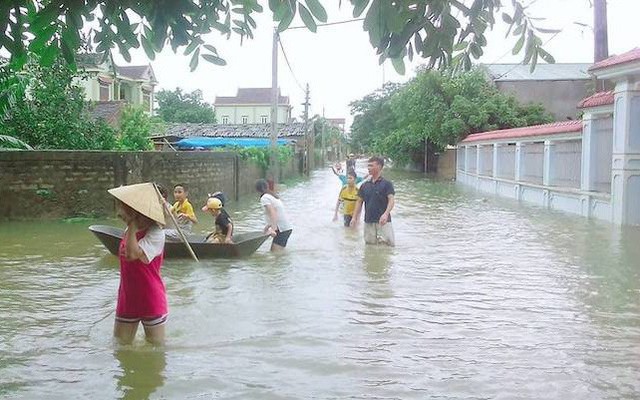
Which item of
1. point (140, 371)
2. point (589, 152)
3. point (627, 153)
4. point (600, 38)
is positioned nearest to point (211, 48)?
point (140, 371)

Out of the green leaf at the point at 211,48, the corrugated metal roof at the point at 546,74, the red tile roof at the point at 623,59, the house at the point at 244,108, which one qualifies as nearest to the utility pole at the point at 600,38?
the red tile roof at the point at 623,59

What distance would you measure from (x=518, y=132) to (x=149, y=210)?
2217 cm

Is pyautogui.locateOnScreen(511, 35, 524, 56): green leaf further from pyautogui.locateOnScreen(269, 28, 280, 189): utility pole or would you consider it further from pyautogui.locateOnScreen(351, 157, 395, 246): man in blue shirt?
pyautogui.locateOnScreen(269, 28, 280, 189): utility pole

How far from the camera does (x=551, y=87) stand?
144 ft

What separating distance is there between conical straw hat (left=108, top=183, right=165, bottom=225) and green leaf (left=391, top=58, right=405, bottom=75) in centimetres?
244

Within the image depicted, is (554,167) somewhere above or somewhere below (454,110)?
below

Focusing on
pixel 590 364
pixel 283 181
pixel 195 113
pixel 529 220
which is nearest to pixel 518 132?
pixel 529 220

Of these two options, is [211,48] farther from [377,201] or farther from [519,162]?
[519,162]

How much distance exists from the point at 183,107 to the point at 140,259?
253ft

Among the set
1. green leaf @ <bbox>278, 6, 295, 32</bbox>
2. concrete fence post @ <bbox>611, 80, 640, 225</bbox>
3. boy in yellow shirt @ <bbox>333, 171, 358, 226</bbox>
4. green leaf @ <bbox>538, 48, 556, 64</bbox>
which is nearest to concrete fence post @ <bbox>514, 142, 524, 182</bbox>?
concrete fence post @ <bbox>611, 80, 640, 225</bbox>

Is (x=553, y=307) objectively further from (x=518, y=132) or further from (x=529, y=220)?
(x=518, y=132)

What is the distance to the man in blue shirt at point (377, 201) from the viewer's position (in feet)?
36.4

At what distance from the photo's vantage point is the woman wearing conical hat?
536 centimetres

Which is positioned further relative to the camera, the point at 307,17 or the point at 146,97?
the point at 146,97
